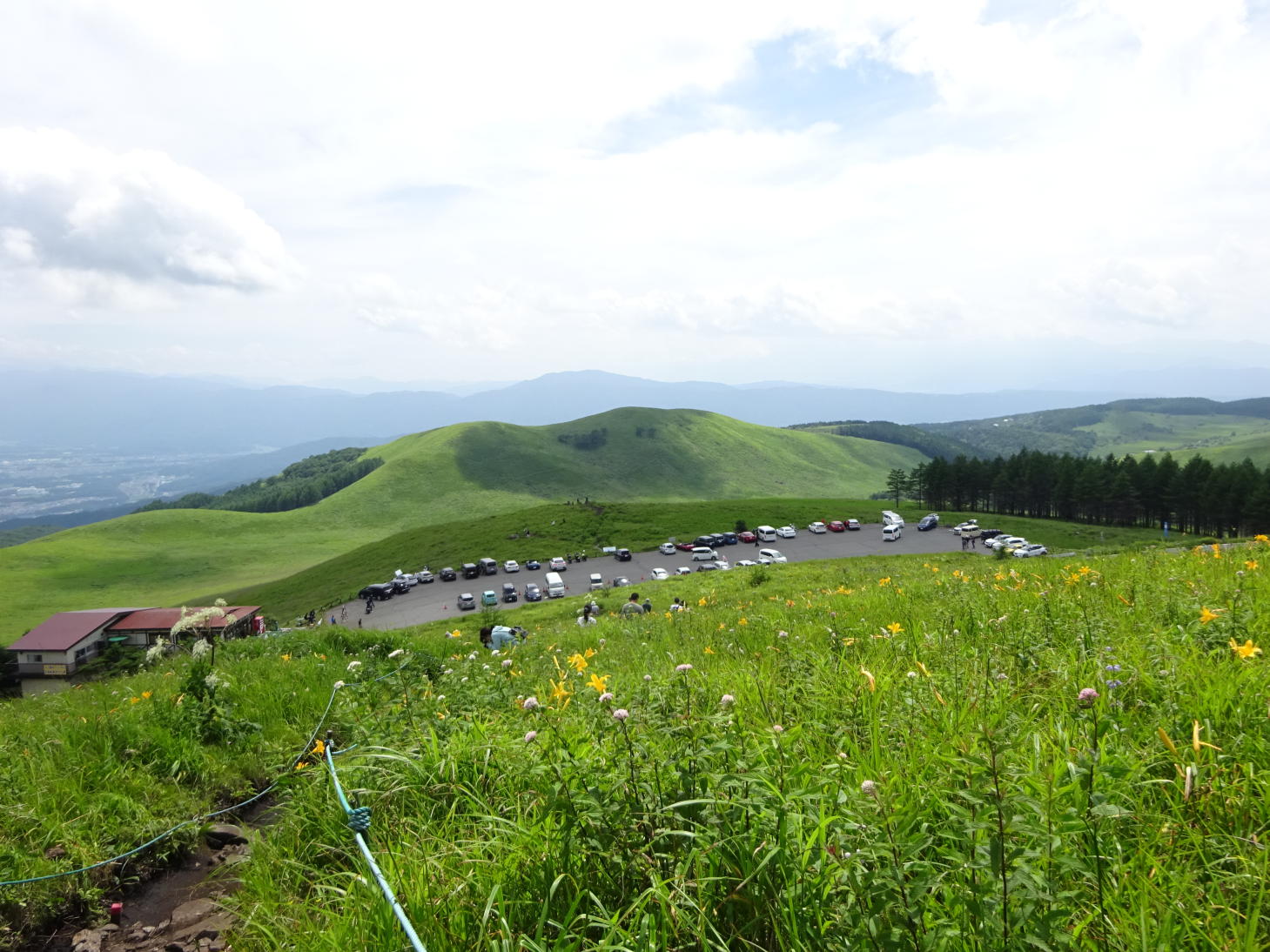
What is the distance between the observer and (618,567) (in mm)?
81562

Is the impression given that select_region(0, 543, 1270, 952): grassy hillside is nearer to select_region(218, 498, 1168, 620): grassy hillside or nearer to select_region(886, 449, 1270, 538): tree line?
select_region(218, 498, 1168, 620): grassy hillside

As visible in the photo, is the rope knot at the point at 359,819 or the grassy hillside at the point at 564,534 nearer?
the rope knot at the point at 359,819

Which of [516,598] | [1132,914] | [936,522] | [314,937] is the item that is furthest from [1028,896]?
[936,522]

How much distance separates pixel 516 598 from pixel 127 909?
63902 mm

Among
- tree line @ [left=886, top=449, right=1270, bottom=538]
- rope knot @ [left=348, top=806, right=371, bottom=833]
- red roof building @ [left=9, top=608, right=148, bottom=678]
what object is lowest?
red roof building @ [left=9, top=608, right=148, bottom=678]

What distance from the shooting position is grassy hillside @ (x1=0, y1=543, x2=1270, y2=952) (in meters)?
2.13

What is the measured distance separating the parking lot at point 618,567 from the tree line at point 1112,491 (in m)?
23.7

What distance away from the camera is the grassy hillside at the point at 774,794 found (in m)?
2.13

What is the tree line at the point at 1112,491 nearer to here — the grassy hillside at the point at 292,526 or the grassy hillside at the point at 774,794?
the grassy hillside at the point at 292,526

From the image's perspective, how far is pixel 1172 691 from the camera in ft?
12.0

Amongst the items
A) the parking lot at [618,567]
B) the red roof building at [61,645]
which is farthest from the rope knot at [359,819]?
the red roof building at [61,645]

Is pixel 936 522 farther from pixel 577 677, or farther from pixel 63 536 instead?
pixel 63 536

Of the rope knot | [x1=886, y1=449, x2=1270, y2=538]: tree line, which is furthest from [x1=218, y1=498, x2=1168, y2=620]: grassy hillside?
the rope knot

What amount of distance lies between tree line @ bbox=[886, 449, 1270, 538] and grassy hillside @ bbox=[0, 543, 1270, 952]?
97.9 meters
